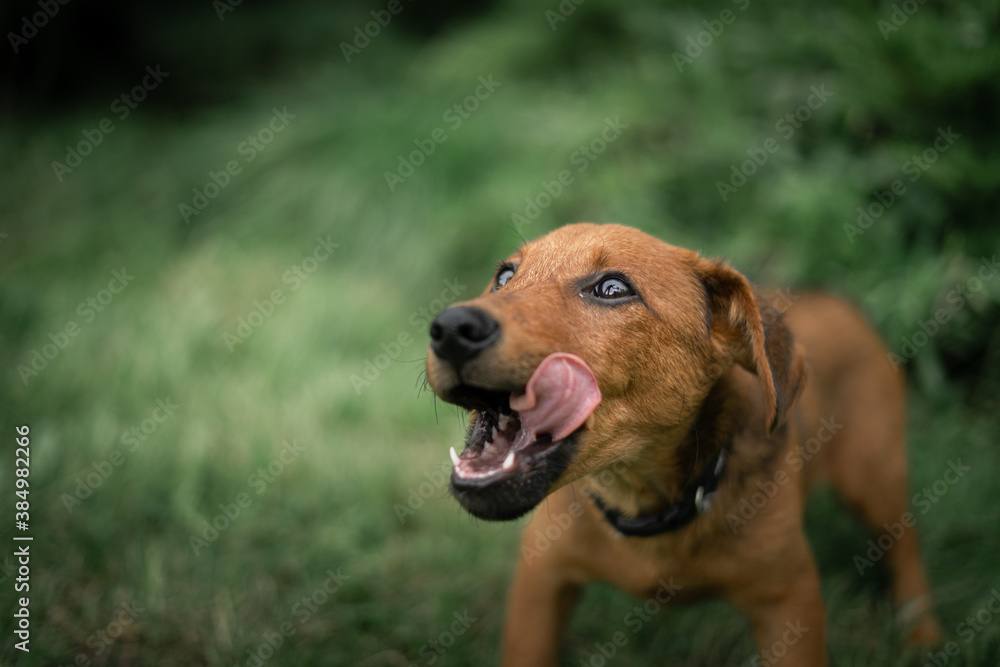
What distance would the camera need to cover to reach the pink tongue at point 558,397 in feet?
6.10

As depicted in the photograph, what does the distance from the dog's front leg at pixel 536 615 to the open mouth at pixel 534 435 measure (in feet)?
2.29

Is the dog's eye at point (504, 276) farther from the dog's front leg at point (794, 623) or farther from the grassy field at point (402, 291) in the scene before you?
the dog's front leg at point (794, 623)

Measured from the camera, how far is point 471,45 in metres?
7.80

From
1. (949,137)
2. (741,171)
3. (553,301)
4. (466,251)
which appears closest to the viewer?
(553,301)

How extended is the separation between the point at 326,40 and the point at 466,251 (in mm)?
5157

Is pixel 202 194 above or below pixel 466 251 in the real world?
above

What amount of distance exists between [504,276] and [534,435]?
77 centimetres

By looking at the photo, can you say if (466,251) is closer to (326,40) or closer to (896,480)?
(896,480)

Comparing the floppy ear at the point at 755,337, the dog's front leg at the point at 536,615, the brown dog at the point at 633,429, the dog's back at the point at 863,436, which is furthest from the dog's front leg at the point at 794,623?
the dog's back at the point at 863,436

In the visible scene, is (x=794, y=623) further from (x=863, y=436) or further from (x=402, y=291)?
(x=402, y=291)

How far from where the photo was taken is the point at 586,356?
205 cm

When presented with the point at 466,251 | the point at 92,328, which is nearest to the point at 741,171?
the point at 466,251

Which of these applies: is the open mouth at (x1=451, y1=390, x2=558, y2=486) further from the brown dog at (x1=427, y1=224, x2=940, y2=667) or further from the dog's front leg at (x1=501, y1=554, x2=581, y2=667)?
the dog's front leg at (x1=501, y1=554, x2=581, y2=667)

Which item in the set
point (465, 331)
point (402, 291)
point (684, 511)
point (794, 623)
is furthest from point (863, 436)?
point (402, 291)
